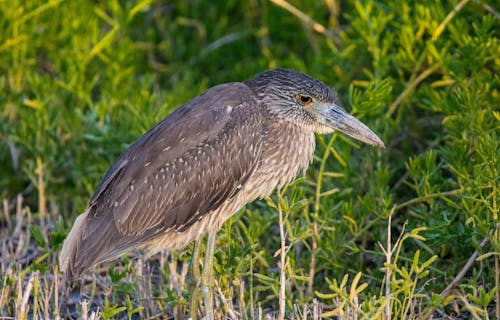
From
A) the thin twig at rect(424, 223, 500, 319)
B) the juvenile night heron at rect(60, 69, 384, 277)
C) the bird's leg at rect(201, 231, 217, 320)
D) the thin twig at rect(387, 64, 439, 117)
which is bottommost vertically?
the thin twig at rect(424, 223, 500, 319)

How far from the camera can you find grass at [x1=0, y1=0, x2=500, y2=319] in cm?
538

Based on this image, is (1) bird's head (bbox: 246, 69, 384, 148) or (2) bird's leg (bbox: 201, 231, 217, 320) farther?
(1) bird's head (bbox: 246, 69, 384, 148)

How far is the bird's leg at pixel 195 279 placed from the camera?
5.64m

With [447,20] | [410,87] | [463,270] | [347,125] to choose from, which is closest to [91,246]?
[347,125]

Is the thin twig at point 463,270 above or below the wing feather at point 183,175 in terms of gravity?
below

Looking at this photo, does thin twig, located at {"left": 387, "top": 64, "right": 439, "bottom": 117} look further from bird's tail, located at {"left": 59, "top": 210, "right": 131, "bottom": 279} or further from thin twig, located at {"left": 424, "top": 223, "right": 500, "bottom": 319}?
bird's tail, located at {"left": 59, "top": 210, "right": 131, "bottom": 279}

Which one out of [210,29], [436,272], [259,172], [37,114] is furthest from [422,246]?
[210,29]

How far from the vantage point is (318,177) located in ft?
19.7

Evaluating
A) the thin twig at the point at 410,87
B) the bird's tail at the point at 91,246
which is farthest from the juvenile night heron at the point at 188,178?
the thin twig at the point at 410,87

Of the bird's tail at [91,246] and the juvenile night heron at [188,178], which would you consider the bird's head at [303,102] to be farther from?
the bird's tail at [91,246]

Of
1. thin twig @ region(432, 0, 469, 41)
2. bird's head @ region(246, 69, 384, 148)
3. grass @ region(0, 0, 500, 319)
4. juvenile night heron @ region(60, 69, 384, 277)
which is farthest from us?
thin twig @ region(432, 0, 469, 41)

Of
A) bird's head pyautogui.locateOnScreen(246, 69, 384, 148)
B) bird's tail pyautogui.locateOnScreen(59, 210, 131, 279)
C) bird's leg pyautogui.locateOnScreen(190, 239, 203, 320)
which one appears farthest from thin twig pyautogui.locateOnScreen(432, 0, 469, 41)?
bird's tail pyautogui.locateOnScreen(59, 210, 131, 279)

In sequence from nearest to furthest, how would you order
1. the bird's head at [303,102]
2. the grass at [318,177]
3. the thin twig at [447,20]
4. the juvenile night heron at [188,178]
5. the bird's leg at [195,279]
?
the grass at [318,177] → the juvenile night heron at [188,178] → the bird's leg at [195,279] → the bird's head at [303,102] → the thin twig at [447,20]

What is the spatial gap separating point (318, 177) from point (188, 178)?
956 millimetres
